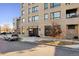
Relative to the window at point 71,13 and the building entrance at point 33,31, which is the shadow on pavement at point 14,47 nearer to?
the window at point 71,13

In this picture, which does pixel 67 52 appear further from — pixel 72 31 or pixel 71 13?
pixel 71 13

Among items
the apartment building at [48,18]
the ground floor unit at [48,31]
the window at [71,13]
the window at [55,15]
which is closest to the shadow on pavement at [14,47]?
the ground floor unit at [48,31]

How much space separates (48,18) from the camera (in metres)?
25.9

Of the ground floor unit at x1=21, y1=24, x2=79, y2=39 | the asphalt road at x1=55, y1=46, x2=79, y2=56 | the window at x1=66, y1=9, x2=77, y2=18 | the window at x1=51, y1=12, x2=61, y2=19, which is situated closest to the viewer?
the asphalt road at x1=55, y1=46, x2=79, y2=56

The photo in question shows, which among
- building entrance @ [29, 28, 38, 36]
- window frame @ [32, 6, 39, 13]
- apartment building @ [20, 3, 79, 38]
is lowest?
building entrance @ [29, 28, 38, 36]

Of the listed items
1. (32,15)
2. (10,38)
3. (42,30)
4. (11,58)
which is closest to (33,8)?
(32,15)

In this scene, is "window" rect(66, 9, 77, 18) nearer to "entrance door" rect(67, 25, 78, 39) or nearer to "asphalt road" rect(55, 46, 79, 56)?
"entrance door" rect(67, 25, 78, 39)

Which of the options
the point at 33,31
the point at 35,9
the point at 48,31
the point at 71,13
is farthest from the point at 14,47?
the point at 35,9

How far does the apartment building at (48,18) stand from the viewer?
21.9m

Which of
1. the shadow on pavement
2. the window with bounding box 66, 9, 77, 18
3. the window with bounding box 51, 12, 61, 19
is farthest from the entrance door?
the shadow on pavement

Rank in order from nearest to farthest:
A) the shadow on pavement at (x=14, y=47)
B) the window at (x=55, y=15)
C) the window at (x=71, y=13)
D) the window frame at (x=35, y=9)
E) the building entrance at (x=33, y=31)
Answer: the shadow on pavement at (x=14, y=47) → the window at (x=71, y=13) → the window at (x=55, y=15) → the building entrance at (x=33, y=31) → the window frame at (x=35, y=9)

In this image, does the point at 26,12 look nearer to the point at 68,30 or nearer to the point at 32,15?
the point at 32,15

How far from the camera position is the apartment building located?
2195 centimetres

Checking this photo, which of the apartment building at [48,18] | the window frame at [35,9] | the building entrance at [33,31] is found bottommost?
the building entrance at [33,31]
